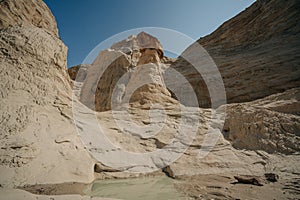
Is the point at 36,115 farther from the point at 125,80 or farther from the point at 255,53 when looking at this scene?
the point at 255,53

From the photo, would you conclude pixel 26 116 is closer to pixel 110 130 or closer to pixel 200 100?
pixel 110 130

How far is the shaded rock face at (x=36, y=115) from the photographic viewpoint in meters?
3.05

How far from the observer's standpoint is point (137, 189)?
10.4ft

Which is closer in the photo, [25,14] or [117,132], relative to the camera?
[117,132]

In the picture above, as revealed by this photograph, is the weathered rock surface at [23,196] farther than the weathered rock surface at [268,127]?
No

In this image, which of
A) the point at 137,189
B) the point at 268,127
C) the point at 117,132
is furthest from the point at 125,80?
the point at 137,189

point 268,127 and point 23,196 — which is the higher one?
point 268,127

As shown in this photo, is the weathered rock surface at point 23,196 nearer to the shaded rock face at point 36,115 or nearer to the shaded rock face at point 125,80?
the shaded rock face at point 36,115

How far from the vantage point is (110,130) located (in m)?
5.14

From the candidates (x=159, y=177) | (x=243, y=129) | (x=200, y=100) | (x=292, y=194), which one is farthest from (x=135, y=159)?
(x=200, y=100)

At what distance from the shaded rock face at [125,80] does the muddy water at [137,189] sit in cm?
371

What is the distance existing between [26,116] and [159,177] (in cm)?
292

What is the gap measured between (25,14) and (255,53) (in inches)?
553

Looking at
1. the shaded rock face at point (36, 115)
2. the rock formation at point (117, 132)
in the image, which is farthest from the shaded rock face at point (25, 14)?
the shaded rock face at point (36, 115)
